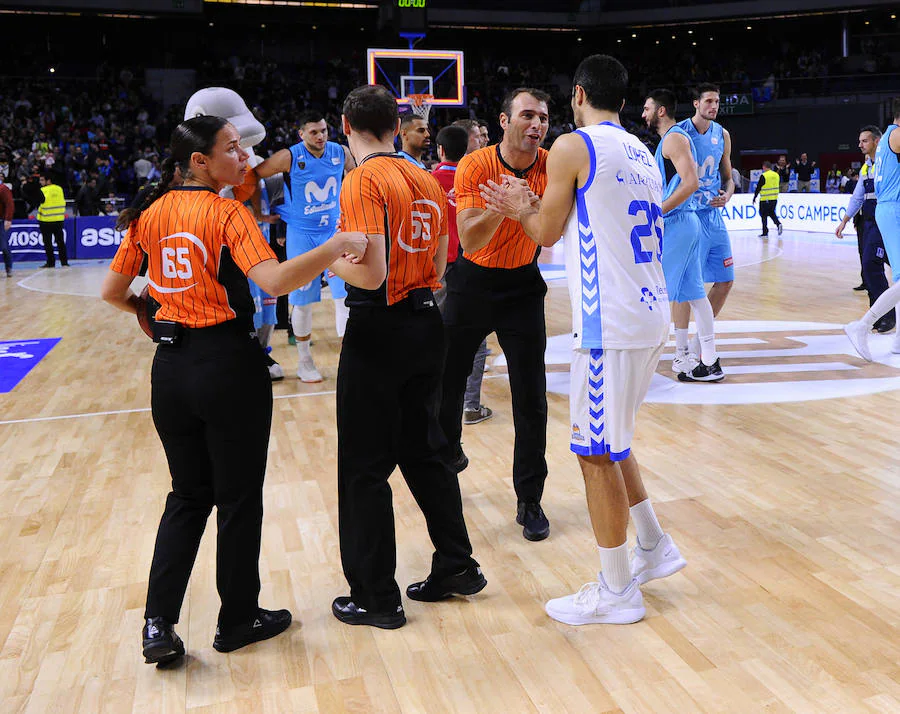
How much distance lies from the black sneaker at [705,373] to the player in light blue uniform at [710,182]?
68cm

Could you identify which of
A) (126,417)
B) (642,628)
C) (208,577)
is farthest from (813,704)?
(126,417)

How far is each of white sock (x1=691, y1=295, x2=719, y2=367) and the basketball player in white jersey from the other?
141 inches

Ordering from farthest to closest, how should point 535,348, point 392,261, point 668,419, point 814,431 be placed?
point 668,419, point 814,431, point 535,348, point 392,261

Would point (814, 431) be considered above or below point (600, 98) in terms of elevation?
below

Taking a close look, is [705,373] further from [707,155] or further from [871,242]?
[871,242]

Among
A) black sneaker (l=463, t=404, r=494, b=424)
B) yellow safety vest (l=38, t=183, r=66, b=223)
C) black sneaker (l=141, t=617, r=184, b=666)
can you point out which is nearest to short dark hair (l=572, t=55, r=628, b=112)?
black sneaker (l=141, t=617, r=184, b=666)

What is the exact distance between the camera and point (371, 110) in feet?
9.36

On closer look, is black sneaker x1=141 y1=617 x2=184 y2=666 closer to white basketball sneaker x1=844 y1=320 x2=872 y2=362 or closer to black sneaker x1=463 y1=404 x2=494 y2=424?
black sneaker x1=463 y1=404 x2=494 y2=424

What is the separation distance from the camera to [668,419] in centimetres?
553

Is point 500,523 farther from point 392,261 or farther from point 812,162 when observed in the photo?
point 812,162

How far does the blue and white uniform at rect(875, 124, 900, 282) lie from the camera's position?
6.67 metres

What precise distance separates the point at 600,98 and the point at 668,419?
3121 mm

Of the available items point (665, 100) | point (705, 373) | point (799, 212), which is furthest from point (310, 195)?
point (799, 212)

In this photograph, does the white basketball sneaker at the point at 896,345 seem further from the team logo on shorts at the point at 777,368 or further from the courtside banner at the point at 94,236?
the courtside banner at the point at 94,236
